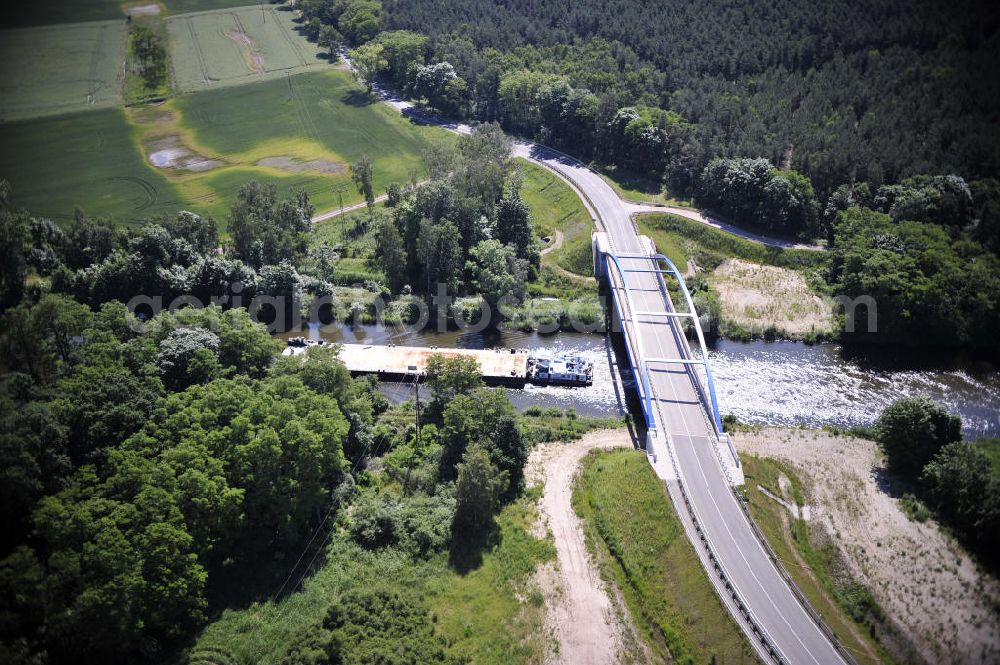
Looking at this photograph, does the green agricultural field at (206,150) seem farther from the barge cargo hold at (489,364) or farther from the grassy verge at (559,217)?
the barge cargo hold at (489,364)

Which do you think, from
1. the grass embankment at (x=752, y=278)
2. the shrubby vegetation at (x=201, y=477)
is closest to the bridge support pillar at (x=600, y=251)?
the grass embankment at (x=752, y=278)

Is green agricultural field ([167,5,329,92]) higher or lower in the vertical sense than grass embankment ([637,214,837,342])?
higher

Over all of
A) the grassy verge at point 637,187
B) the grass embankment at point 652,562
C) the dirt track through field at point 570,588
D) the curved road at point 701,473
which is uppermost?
the grassy verge at point 637,187

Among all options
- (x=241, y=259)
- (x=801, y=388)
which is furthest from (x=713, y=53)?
(x=241, y=259)

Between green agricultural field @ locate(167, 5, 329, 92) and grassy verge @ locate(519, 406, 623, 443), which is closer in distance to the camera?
grassy verge @ locate(519, 406, 623, 443)

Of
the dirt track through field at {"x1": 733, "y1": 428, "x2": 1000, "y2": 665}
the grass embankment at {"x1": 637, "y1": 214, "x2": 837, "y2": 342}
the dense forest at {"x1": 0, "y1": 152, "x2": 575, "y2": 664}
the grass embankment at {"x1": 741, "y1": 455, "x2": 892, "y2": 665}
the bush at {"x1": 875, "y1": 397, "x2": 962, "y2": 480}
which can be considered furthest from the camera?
the grass embankment at {"x1": 637, "y1": 214, "x2": 837, "y2": 342}

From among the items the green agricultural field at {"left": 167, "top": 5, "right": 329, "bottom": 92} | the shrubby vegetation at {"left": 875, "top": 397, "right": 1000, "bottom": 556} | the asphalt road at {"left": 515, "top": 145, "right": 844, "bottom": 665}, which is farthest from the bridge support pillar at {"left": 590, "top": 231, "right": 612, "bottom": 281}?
the green agricultural field at {"left": 167, "top": 5, "right": 329, "bottom": 92}

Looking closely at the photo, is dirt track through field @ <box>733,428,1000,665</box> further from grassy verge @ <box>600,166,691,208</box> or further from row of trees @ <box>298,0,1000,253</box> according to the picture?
grassy verge @ <box>600,166,691,208</box>

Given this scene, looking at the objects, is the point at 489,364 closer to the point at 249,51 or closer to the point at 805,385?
the point at 805,385
